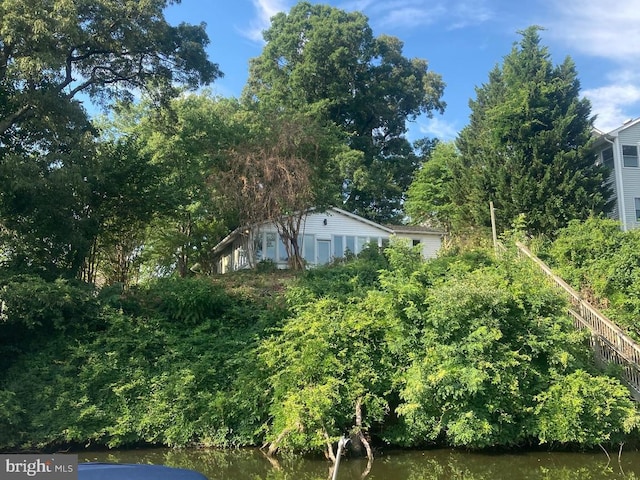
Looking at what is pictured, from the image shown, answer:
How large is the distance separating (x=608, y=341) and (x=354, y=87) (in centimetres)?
3282

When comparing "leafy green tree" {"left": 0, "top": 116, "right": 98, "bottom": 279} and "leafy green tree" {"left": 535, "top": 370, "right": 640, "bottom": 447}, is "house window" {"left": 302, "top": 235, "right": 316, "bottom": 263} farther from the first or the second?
"leafy green tree" {"left": 535, "top": 370, "right": 640, "bottom": 447}

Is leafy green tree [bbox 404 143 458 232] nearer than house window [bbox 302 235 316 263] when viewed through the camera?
No

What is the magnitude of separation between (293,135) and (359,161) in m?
17.0

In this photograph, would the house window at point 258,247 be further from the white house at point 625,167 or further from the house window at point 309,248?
the white house at point 625,167

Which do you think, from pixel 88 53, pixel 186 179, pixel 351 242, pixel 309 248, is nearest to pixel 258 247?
pixel 309 248

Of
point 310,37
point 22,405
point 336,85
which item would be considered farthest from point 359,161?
point 22,405


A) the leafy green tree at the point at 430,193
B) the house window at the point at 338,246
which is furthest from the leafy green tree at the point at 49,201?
the leafy green tree at the point at 430,193

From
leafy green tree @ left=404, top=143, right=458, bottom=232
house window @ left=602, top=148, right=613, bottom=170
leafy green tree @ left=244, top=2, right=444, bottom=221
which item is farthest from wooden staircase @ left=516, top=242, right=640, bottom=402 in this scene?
leafy green tree @ left=244, top=2, right=444, bottom=221

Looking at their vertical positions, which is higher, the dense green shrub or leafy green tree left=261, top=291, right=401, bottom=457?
the dense green shrub

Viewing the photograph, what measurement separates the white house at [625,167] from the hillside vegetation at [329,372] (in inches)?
652

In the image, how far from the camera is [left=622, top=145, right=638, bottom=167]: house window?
26984mm

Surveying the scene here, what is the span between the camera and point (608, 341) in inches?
468

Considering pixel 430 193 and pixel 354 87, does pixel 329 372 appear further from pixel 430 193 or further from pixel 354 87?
pixel 354 87

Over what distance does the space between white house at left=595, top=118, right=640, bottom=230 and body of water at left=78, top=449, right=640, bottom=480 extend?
1916 cm
